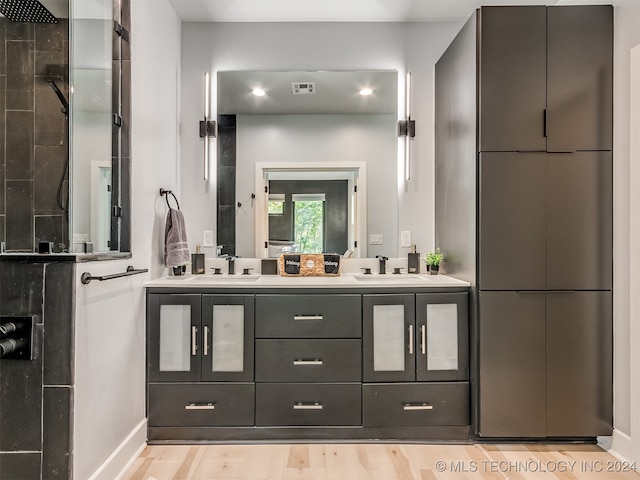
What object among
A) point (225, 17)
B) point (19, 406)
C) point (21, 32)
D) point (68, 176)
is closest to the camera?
point (19, 406)

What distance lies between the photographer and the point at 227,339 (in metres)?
2.13

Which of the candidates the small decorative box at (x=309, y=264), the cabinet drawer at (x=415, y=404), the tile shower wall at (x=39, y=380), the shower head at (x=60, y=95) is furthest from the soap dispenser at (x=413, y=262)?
the shower head at (x=60, y=95)

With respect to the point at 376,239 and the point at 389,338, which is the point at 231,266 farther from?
the point at 389,338

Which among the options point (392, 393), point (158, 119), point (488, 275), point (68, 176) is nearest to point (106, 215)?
point (68, 176)

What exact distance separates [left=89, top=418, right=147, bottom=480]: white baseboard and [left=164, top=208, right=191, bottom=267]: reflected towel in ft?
2.93

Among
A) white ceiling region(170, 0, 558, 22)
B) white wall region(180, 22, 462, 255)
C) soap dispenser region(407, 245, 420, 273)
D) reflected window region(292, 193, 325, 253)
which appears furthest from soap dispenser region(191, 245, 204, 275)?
white ceiling region(170, 0, 558, 22)

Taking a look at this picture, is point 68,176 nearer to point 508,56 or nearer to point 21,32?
point 21,32

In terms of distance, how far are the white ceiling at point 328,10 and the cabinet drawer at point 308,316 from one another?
1.92m

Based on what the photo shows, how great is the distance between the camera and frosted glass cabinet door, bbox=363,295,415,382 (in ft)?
7.00

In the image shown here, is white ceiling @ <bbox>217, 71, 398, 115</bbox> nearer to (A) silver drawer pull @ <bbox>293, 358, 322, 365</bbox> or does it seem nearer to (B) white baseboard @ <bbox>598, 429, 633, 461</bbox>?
(A) silver drawer pull @ <bbox>293, 358, 322, 365</bbox>

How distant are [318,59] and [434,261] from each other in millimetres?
1643

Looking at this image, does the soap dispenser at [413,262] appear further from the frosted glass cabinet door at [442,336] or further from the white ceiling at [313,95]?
the white ceiling at [313,95]

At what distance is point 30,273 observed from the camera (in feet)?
4.79

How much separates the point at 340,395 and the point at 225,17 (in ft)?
8.53
